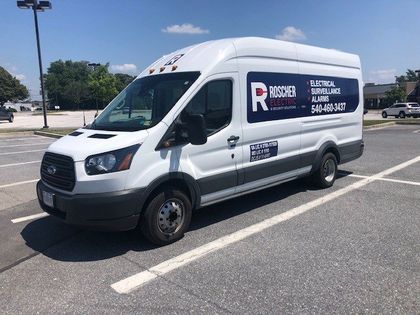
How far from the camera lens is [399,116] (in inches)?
1759

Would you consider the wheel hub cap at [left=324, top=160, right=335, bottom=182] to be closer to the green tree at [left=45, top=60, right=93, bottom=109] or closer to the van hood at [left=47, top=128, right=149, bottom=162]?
the van hood at [left=47, top=128, right=149, bottom=162]

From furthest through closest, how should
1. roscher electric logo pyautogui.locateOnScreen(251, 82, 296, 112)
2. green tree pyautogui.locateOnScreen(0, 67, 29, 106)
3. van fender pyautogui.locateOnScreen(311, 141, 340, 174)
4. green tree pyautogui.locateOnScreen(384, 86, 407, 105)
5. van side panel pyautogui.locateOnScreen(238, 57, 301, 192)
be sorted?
green tree pyautogui.locateOnScreen(0, 67, 29, 106) < green tree pyautogui.locateOnScreen(384, 86, 407, 105) < van fender pyautogui.locateOnScreen(311, 141, 340, 174) < roscher electric logo pyautogui.locateOnScreen(251, 82, 296, 112) < van side panel pyautogui.locateOnScreen(238, 57, 301, 192)

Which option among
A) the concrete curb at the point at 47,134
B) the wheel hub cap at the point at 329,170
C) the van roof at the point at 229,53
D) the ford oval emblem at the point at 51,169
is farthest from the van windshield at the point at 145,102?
the concrete curb at the point at 47,134

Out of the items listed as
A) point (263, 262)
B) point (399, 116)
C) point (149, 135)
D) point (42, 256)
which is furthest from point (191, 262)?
point (399, 116)

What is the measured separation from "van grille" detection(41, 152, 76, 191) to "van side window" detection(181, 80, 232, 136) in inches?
58.1

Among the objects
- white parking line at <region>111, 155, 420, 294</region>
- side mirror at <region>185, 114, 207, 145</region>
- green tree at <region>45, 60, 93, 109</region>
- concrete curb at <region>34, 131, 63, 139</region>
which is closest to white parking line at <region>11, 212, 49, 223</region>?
white parking line at <region>111, 155, 420, 294</region>

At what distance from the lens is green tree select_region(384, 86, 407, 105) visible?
74375 mm

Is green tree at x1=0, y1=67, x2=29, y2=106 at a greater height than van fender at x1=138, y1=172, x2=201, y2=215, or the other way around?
green tree at x1=0, y1=67, x2=29, y2=106

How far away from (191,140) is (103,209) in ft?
4.20

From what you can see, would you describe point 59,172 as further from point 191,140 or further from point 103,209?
point 191,140

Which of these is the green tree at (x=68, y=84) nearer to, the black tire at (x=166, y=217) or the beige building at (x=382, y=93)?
the beige building at (x=382, y=93)

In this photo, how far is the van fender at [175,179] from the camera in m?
4.59

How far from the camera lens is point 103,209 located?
4.38m

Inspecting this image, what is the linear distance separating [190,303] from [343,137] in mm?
5479
